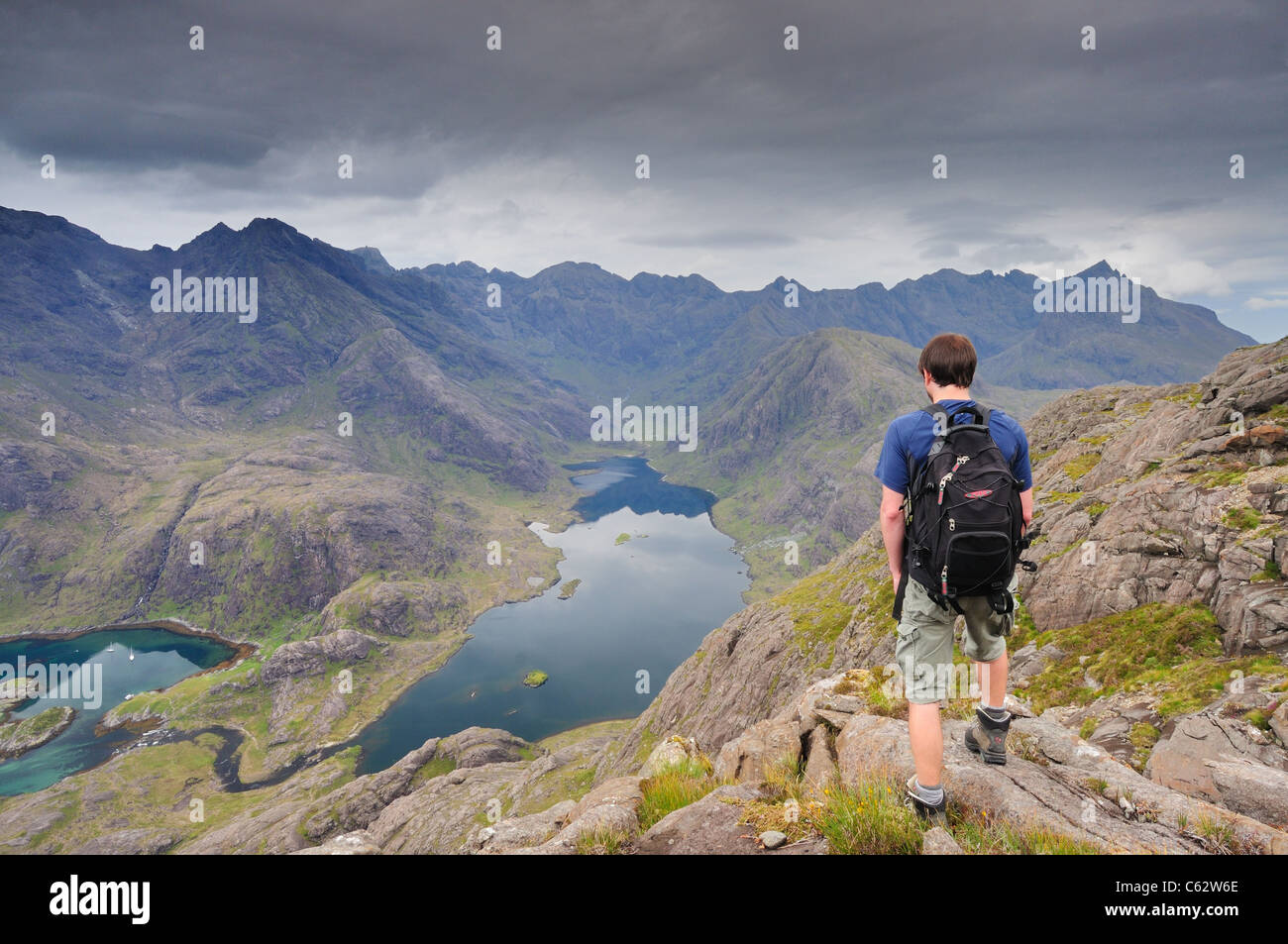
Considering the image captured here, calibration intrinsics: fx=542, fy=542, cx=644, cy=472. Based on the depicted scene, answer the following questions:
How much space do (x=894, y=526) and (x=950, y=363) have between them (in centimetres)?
212

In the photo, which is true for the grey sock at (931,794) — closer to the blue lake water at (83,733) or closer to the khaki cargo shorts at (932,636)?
the khaki cargo shorts at (932,636)

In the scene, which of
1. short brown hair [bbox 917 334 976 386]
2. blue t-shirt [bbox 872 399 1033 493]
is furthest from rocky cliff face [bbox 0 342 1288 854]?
short brown hair [bbox 917 334 976 386]

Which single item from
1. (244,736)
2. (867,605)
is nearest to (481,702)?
(244,736)

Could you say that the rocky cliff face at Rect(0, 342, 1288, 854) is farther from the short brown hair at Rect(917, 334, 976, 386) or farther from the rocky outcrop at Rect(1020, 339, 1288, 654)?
the short brown hair at Rect(917, 334, 976, 386)

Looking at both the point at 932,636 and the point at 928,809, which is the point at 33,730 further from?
the point at 932,636

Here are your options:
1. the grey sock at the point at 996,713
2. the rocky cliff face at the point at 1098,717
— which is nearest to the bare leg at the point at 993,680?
the grey sock at the point at 996,713

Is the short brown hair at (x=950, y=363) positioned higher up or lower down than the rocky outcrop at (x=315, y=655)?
higher up

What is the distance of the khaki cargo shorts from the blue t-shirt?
54.5 inches

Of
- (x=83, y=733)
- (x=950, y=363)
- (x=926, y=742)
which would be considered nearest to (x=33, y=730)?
(x=83, y=733)

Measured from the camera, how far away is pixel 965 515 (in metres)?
6.02

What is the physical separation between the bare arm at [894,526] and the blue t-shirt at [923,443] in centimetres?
14

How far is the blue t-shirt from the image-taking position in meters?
6.50

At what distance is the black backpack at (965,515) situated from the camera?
6.01 meters
